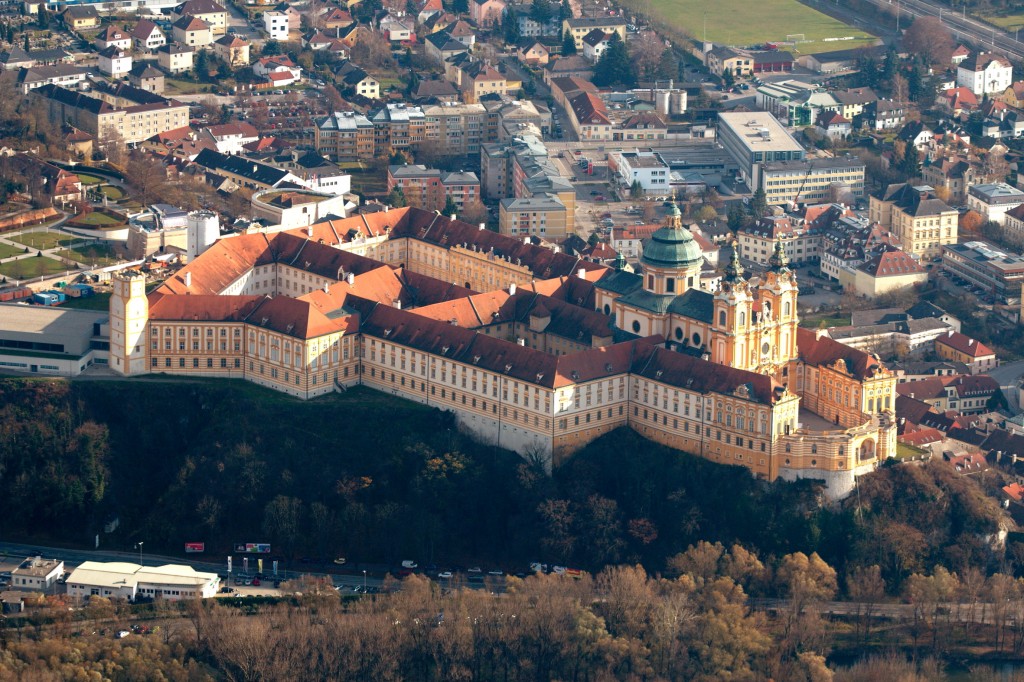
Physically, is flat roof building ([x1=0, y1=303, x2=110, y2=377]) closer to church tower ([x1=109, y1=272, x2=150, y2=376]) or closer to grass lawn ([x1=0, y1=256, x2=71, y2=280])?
church tower ([x1=109, y1=272, x2=150, y2=376])

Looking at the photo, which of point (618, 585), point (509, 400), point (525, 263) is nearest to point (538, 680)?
point (618, 585)

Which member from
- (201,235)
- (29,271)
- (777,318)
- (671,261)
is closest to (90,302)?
(29,271)

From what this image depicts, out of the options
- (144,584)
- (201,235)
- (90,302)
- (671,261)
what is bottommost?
(144,584)

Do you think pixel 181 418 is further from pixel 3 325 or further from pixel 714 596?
pixel 714 596

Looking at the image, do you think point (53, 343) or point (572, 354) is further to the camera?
point (53, 343)

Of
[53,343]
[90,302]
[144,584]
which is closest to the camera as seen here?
[144,584]

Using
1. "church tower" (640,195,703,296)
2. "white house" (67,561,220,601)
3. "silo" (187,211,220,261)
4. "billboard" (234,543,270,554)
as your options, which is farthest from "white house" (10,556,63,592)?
"church tower" (640,195,703,296)

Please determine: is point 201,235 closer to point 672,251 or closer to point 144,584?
point 672,251

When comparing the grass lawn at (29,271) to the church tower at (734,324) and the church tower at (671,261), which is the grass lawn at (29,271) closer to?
the church tower at (671,261)
